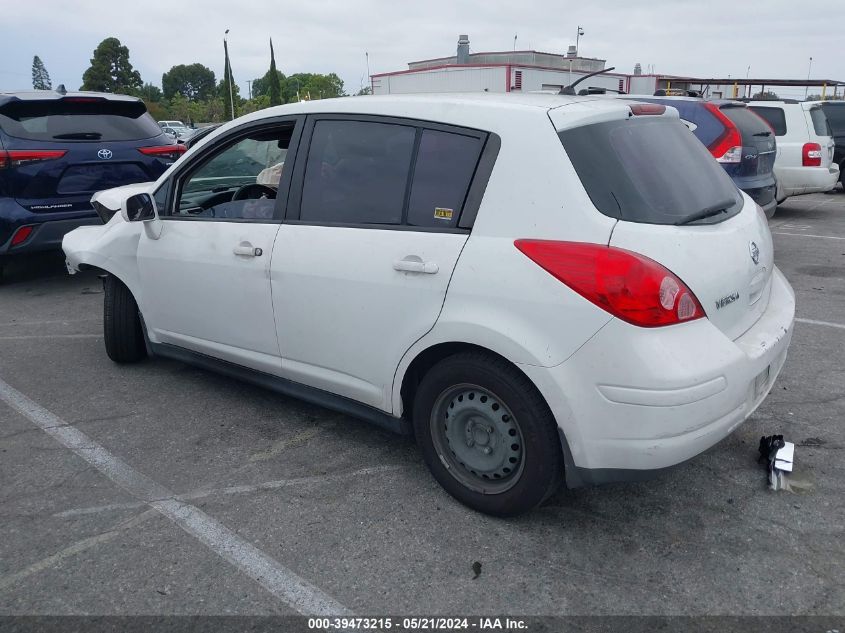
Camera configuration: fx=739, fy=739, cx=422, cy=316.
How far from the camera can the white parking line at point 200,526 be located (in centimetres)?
259

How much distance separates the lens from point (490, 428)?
2.95 metres

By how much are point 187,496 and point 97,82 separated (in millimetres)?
97175

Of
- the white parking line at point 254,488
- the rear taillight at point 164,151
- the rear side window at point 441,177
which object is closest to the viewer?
the rear side window at point 441,177

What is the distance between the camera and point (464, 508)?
3135 mm

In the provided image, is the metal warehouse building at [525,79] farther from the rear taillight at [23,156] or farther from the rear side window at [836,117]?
the rear taillight at [23,156]

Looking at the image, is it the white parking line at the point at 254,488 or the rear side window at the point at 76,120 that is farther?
the rear side window at the point at 76,120

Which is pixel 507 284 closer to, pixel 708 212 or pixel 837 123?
pixel 708 212

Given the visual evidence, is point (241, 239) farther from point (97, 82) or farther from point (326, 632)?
point (97, 82)

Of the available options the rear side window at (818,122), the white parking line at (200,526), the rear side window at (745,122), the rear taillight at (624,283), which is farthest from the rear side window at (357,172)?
the rear side window at (818,122)

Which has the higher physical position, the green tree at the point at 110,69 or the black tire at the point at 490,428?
the green tree at the point at 110,69

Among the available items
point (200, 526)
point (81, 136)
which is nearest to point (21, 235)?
point (81, 136)

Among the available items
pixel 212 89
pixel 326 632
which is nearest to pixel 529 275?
pixel 326 632

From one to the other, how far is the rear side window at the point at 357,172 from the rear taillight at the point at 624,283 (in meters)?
0.83

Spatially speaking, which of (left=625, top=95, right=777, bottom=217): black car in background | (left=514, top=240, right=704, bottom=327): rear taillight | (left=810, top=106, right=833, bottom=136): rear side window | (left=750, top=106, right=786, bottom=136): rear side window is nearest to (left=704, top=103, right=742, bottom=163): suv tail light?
(left=625, top=95, right=777, bottom=217): black car in background
